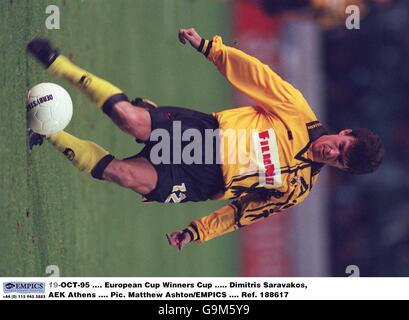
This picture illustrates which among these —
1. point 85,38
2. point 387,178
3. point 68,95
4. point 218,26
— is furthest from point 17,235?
point 387,178

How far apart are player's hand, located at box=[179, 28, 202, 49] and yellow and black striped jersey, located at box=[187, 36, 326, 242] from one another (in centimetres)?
4

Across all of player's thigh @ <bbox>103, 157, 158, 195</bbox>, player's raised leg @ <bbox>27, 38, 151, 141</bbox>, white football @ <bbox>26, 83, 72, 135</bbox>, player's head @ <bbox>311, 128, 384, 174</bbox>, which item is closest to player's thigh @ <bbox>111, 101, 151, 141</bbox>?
player's raised leg @ <bbox>27, 38, 151, 141</bbox>

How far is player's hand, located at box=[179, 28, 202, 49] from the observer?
4.26 metres

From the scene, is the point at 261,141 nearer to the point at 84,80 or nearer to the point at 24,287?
the point at 84,80

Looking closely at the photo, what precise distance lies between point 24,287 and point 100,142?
840 mm

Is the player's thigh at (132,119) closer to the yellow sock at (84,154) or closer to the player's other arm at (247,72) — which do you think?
the yellow sock at (84,154)

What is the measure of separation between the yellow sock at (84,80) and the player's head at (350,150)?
108cm

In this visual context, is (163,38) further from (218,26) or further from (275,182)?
(275,182)

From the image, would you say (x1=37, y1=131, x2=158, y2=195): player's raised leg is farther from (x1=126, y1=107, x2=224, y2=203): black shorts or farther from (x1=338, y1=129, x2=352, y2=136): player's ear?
(x1=338, y1=129, x2=352, y2=136): player's ear

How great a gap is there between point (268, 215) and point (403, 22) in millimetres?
1216

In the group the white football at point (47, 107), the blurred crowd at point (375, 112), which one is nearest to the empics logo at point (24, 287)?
the white football at point (47, 107)

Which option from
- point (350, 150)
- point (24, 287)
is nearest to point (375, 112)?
point (350, 150)

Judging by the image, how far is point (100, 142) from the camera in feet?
13.7

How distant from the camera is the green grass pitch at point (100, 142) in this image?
412 centimetres
